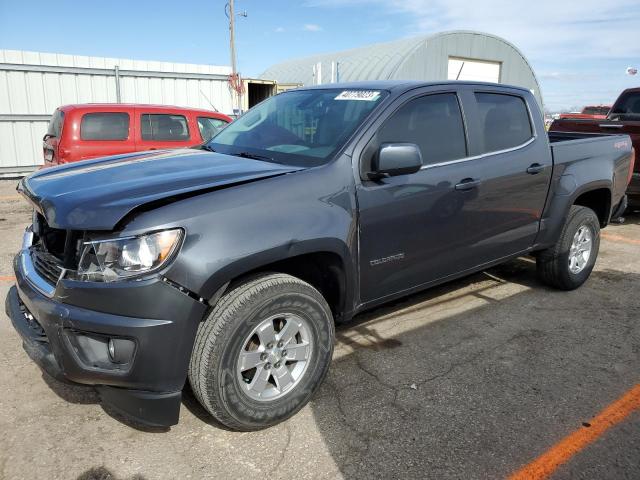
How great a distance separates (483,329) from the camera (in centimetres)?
390

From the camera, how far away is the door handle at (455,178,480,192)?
135 inches

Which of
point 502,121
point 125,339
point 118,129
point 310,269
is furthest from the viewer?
point 118,129

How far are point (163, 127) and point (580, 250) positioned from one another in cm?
667

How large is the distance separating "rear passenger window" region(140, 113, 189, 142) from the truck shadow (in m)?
5.72

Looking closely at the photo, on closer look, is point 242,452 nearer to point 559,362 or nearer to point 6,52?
point 559,362

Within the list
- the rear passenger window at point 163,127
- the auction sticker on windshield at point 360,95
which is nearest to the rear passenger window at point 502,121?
the auction sticker on windshield at point 360,95

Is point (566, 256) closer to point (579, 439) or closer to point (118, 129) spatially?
point (579, 439)

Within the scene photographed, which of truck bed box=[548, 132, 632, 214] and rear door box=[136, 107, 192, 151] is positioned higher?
rear door box=[136, 107, 192, 151]

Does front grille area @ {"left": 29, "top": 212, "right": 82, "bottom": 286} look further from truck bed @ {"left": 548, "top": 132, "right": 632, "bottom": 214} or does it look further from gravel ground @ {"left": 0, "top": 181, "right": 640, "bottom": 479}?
truck bed @ {"left": 548, "top": 132, "right": 632, "bottom": 214}

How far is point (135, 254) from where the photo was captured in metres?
2.18

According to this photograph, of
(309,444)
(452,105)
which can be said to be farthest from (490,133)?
(309,444)

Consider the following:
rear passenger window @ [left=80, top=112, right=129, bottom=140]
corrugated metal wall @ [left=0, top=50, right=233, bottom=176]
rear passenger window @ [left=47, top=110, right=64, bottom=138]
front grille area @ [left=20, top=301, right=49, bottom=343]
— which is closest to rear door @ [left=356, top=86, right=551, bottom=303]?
front grille area @ [left=20, top=301, right=49, bottom=343]

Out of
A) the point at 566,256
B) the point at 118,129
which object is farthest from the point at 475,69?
the point at 566,256

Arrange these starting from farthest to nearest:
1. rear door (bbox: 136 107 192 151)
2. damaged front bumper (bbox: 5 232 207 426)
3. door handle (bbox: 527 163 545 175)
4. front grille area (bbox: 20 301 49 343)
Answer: rear door (bbox: 136 107 192 151)
door handle (bbox: 527 163 545 175)
front grille area (bbox: 20 301 49 343)
damaged front bumper (bbox: 5 232 207 426)
